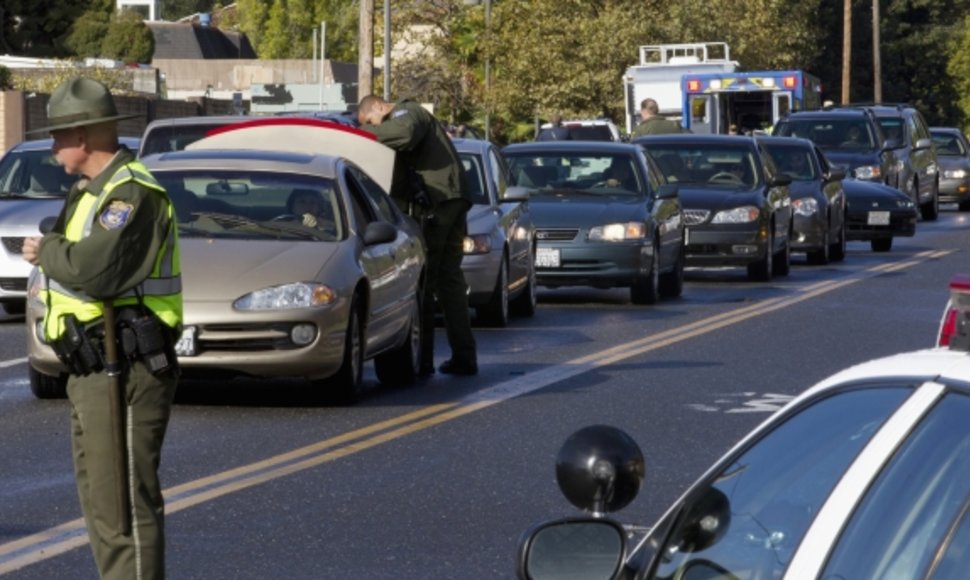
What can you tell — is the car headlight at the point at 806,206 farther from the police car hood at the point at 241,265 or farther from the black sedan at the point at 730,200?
the police car hood at the point at 241,265

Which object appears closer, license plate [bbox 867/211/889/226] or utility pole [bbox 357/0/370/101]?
license plate [bbox 867/211/889/226]

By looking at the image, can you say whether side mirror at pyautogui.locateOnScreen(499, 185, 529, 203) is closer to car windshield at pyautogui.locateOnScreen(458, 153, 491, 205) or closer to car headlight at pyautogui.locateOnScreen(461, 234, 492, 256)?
car windshield at pyautogui.locateOnScreen(458, 153, 491, 205)

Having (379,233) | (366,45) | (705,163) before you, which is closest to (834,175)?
(705,163)

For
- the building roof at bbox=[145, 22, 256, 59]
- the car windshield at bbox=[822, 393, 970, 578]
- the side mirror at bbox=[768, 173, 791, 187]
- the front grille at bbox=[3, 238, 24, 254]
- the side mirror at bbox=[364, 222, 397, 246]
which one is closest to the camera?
the car windshield at bbox=[822, 393, 970, 578]

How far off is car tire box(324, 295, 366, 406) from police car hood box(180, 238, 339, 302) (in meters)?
0.35

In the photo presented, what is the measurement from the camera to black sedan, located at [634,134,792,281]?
77.7ft

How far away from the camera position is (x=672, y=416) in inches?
488

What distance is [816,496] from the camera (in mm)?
3666

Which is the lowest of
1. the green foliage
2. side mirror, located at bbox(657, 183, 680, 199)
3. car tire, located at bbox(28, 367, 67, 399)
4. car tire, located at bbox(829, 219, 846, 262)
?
car tire, located at bbox(829, 219, 846, 262)

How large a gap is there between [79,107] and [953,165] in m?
41.3

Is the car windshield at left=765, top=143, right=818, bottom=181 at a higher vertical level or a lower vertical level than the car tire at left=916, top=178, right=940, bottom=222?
higher

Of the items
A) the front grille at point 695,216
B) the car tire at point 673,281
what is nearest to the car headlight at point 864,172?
the front grille at point 695,216

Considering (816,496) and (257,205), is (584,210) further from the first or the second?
(816,496)

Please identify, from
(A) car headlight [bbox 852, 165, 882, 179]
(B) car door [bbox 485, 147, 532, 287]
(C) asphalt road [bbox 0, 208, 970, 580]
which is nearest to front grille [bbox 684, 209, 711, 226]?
(C) asphalt road [bbox 0, 208, 970, 580]
